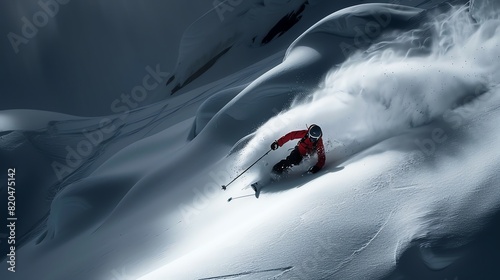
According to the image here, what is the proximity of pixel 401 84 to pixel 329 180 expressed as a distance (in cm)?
325

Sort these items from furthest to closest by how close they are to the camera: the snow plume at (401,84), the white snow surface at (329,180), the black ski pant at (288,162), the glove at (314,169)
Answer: the snow plume at (401,84) → the black ski pant at (288,162) → the glove at (314,169) → the white snow surface at (329,180)

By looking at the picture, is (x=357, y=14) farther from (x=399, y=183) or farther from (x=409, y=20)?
(x=399, y=183)

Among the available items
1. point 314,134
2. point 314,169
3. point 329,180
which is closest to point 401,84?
point 314,134

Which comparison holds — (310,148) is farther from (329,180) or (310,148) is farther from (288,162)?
(329,180)

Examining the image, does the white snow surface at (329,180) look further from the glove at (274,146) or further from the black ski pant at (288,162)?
the glove at (274,146)

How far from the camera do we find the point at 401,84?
9.81 meters

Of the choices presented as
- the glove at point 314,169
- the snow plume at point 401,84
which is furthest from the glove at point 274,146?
the snow plume at point 401,84

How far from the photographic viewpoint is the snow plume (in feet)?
29.3

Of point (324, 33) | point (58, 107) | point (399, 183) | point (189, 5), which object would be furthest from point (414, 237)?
point (189, 5)

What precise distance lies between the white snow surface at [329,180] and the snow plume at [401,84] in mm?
36

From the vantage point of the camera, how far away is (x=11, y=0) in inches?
1543

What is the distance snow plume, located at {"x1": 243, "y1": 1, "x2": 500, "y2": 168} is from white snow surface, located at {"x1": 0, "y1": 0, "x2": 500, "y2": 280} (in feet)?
0.12

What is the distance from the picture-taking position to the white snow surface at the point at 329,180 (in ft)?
18.4

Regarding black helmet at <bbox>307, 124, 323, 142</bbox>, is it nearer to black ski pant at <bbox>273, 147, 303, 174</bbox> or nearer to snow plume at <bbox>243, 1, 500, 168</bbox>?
black ski pant at <bbox>273, 147, 303, 174</bbox>
